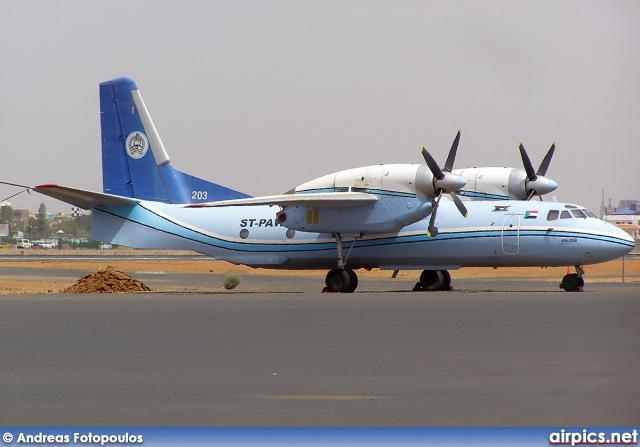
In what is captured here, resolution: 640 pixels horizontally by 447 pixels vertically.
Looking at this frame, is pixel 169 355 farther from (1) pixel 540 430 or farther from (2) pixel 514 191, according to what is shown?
(2) pixel 514 191

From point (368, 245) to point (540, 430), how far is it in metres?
24.5

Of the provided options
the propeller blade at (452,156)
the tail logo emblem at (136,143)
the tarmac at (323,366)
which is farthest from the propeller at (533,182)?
the tail logo emblem at (136,143)

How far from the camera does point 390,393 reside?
389 inches

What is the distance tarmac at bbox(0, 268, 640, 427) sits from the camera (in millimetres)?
Result: 8711

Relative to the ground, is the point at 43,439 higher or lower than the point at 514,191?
lower

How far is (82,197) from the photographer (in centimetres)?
3319

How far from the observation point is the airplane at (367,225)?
30109mm

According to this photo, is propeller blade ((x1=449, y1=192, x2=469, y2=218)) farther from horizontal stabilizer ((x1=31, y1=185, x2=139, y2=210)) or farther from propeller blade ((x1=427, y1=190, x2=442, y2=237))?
horizontal stabilizer ((x1=31, y1=185, x2=139, y2=210))

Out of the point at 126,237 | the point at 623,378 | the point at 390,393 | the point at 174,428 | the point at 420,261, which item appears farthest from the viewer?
the point at 126,237

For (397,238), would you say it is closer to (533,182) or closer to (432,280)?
(432,280)

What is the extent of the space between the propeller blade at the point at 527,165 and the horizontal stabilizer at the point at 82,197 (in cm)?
1343

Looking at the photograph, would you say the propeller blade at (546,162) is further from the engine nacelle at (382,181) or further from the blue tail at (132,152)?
the blue tail at (132,152)

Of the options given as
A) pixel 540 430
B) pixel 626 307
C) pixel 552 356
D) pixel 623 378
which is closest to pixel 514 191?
pixel 626 307

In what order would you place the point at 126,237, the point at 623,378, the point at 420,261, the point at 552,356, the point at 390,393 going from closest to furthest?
1. the point at 390,393
2. the point at 623,378
3. the point at 552,356
4. the point at 420,261
5. the point at 126,237
